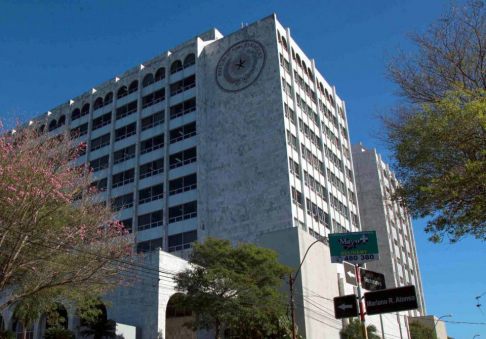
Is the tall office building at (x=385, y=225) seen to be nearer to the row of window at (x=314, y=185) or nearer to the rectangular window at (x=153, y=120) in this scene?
the row of window at (x=314, y=185)

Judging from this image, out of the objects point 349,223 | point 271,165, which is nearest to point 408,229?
point 349,223

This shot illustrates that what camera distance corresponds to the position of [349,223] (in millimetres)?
63000

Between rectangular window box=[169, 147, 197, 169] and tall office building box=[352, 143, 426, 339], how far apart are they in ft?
90.2

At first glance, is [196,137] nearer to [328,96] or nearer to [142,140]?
[142,140]

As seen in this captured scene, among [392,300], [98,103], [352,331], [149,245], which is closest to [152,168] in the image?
[149,245]

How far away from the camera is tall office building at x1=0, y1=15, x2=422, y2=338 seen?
49.5 metres

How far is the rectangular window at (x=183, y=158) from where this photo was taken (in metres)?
54.3

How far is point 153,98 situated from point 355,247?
3928cm

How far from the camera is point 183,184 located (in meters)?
53.6

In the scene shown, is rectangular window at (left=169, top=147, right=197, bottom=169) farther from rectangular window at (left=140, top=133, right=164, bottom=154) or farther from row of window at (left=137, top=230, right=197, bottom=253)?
row of window at (left=137, top=230, right=197, bottom=253)

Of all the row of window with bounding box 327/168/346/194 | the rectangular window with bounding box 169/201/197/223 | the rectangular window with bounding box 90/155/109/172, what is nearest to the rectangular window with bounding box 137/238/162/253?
the rectangular window with bounding box 169/201/197/223

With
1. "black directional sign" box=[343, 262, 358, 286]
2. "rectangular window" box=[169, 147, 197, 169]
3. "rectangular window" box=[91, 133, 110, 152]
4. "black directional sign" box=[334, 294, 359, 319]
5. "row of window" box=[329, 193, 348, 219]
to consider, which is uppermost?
"rectangular window" box=[91, 133, 110, 152]

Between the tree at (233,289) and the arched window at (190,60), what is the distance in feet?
97.5

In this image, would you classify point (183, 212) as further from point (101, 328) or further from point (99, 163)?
point (101, 328)
